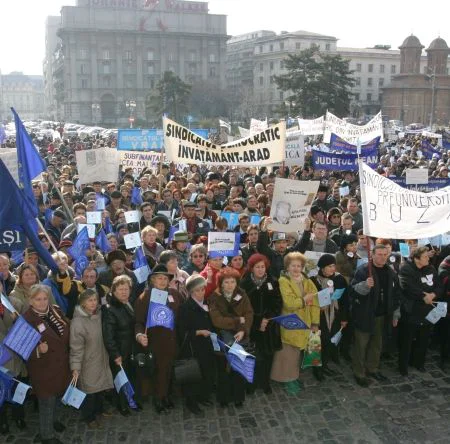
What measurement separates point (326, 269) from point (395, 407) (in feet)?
5.48

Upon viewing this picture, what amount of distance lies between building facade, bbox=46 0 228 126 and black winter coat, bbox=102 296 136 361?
308 ft

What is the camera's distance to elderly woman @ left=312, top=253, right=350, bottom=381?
20.3 ft

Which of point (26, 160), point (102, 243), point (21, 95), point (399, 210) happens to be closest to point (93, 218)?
point (102, 243)

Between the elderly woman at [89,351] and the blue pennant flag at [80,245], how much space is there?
4.38 ft

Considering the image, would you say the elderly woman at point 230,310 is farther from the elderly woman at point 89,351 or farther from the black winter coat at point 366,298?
the black winter coat at point 366,298

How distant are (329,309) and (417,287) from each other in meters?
1.07

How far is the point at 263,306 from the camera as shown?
19.0 ft

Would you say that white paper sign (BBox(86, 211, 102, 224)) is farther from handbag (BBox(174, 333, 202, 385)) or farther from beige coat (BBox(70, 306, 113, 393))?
handbag (BBox(174, 333, 202, 385))

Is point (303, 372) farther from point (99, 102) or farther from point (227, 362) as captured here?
→ point (99, 102)

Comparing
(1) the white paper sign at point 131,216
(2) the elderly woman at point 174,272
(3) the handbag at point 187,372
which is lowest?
(3) the handbag at point 187,372

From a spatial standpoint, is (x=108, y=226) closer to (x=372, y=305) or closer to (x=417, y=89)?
(x=372, y=305)

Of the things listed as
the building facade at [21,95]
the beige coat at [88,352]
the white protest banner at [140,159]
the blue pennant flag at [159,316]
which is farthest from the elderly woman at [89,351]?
the building facade at [21,95]

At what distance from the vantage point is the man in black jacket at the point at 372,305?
605cm

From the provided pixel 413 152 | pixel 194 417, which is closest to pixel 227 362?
pixel 194 417
